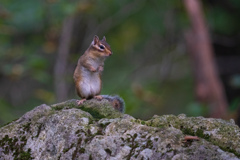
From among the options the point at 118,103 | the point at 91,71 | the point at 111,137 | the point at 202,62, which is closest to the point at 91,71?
the point at 91,71

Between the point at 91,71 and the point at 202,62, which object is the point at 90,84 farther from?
the point at 202,62

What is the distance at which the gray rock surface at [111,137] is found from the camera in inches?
97.0

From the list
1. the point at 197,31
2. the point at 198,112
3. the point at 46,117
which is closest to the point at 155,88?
the point at 197,31

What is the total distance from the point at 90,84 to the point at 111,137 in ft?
5.32

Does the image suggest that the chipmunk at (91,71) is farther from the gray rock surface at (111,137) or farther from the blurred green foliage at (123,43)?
the blurred green foliage at (123,43)

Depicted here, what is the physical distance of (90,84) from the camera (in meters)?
4.23

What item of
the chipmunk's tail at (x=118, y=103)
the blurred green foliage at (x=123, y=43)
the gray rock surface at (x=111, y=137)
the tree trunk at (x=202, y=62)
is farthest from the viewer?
the blurred green foliage at (x=123, y=43)

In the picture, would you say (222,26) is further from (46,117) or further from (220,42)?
(46,117)

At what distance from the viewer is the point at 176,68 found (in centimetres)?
1112

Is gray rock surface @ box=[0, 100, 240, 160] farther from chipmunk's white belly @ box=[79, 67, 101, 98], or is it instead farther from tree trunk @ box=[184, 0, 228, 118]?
tree trunk @ box=[184, 0, 228, 118]

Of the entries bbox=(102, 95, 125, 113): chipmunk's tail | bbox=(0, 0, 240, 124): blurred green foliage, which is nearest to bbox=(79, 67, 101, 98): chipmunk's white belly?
bbox=(102, 95, 125, 113): chipmunk's tail

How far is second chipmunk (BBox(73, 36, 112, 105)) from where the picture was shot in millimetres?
4227

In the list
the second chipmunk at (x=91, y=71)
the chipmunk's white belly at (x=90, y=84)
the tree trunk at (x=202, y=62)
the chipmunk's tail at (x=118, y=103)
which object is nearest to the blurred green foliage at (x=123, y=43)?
the tree trunk at (x=202, y=62)

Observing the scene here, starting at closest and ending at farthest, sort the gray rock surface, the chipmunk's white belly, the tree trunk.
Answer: the gray rock surface, the chipmunk's white belly, the tree trunk
